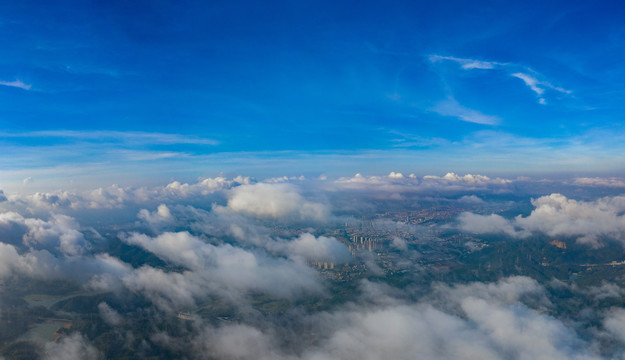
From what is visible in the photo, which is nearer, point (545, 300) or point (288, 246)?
point (545, 300)

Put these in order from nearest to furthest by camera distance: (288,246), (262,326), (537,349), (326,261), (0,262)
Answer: (537,349) < (262,326) < (0,262) < (326,261) < (288,246)

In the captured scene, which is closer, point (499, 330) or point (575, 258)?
point (499, 330)

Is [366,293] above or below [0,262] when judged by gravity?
below

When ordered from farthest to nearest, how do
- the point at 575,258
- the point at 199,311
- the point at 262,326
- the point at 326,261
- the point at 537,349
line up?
the point at 575,258, the point at 326,261, the point at 199,311, the point at 262,326, the point at 537,349

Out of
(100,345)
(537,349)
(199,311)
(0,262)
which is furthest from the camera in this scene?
(0,262)

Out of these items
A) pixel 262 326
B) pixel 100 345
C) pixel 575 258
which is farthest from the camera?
pixel 575 258

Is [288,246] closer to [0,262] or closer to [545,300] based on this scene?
[545,300]

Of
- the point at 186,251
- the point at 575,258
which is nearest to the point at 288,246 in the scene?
the point at 186,251

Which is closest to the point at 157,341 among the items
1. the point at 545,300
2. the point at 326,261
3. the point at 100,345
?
the point at 100,345

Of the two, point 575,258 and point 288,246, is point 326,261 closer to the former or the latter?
point 288,246
